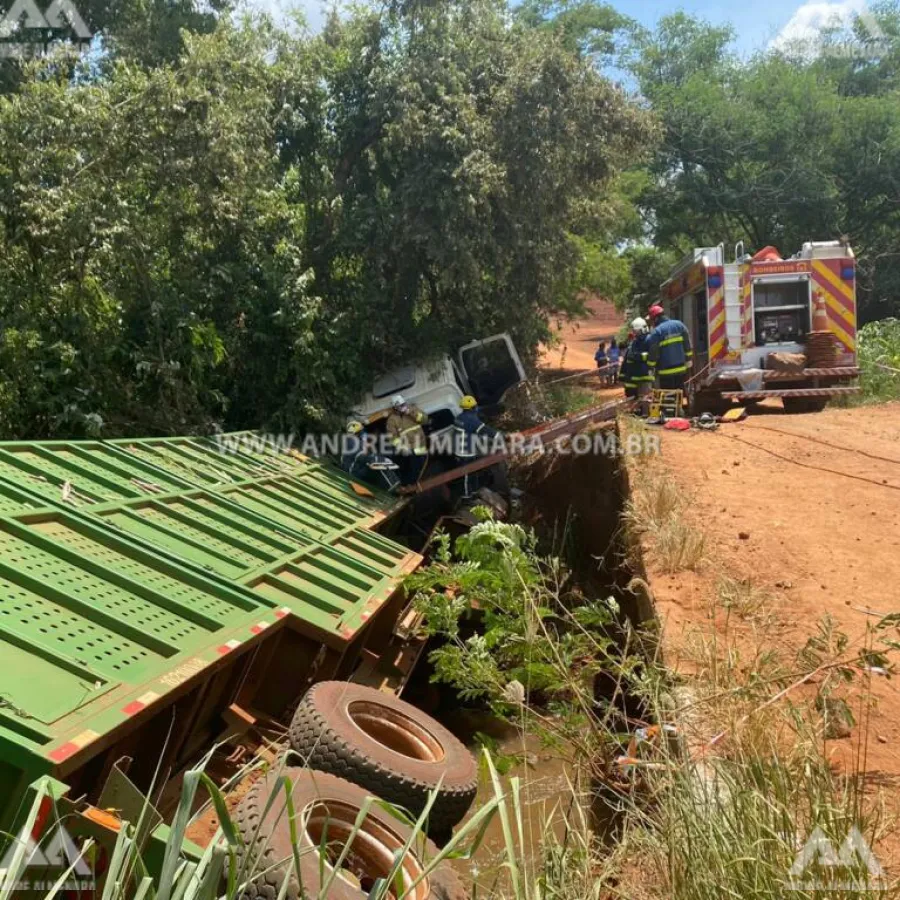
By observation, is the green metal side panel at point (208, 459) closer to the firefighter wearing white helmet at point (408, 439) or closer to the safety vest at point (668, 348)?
the firefighter wearing white helmet at point (408, 439)

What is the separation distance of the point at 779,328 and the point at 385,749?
10609 millimetres

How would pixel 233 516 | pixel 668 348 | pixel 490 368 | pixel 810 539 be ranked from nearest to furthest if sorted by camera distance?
pixel 233 516
pixel 810 539
pixel 668 348
pixel 490 368

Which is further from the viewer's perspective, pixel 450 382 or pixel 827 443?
pixel 450 382

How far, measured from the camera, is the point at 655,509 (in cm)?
667

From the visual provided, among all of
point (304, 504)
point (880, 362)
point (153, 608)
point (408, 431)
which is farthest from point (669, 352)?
point (153, 608)

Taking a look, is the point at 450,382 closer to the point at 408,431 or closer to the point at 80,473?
the point at 408,431

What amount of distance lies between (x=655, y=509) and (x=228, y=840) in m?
5.47

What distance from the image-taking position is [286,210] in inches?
429

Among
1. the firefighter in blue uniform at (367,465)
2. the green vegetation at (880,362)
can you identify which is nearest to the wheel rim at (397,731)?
the firefighter in blue uniform at (367,465)

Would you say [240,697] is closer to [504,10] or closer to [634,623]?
[634,623]

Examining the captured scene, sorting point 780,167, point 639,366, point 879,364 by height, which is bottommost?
point 879,364

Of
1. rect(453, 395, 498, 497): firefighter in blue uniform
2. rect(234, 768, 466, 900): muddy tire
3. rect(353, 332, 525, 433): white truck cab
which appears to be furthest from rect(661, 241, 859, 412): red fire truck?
rect(234, 768, 466, 900): muddy tire

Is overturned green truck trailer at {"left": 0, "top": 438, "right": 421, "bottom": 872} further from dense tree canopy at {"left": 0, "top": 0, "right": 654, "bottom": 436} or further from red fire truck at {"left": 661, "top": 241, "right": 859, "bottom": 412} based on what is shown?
red fire truck at {"left": 661, "top": 241, "right": 859, "bottom": 412}

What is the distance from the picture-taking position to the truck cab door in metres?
11.6
